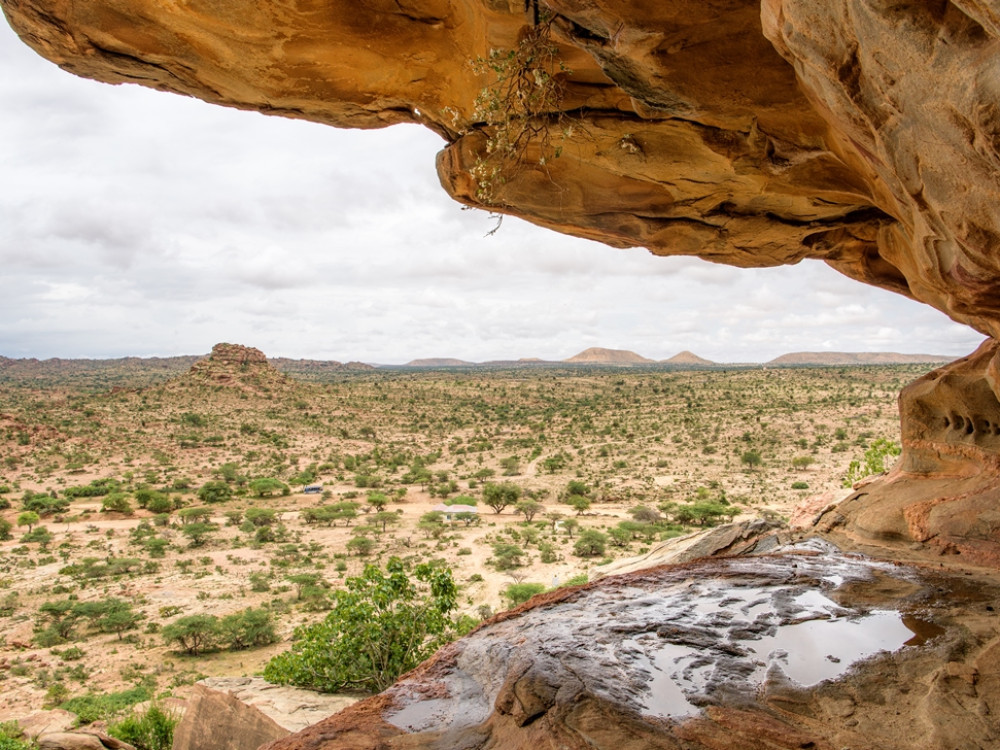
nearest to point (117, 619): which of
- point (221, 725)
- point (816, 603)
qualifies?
point (221, 725)

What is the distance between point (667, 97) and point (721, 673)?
5.37m

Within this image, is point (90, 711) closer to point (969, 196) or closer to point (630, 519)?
point (969, 196)

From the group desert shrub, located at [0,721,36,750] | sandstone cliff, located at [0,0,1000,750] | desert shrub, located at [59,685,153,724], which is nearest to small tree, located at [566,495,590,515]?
desert shrub, located at [59,685,153,724]

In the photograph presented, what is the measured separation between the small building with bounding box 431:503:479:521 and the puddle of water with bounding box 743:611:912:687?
27.6 m

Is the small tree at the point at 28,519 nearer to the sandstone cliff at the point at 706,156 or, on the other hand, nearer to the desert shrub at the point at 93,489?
the desert shrub at the point at 93,489

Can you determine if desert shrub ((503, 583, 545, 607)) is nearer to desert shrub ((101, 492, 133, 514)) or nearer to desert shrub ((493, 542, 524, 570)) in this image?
desert shrub ((493, 542, 524, 570))

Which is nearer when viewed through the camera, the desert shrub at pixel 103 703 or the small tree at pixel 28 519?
the desert shrub at pixel 103 703

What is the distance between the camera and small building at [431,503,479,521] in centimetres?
3294

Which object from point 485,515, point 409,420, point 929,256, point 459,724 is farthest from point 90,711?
point 409,420

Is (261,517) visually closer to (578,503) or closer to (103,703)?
(578,503)

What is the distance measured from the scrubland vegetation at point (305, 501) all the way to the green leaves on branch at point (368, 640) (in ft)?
1.08

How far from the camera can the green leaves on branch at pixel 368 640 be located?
10.6 metres

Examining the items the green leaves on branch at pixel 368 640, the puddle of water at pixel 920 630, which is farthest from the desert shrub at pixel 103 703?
the puddle of water at pixel 920 630

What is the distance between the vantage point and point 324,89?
7.48m
